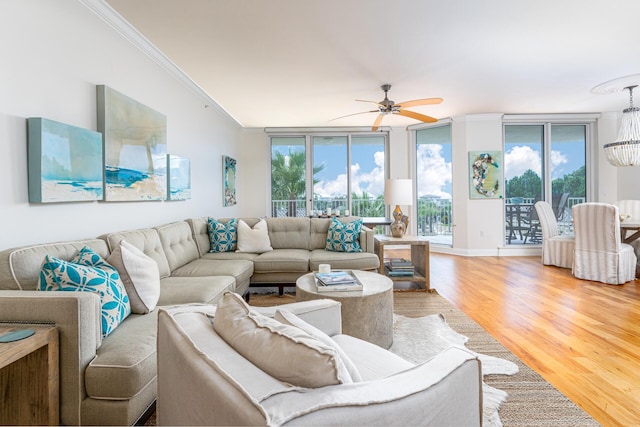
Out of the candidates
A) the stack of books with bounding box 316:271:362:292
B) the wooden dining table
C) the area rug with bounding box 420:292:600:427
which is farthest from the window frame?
the area rug with bounding box 420:292:600:427

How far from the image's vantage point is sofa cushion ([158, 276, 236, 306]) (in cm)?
215

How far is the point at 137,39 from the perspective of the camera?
2.93m

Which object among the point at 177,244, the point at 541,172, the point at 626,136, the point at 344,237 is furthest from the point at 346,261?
the point at 541,172

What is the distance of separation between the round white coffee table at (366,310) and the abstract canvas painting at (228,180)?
3.63 metres

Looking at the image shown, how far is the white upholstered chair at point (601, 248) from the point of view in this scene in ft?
13.4

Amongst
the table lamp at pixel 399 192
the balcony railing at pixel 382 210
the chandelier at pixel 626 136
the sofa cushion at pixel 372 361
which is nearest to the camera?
the sofa cushion at pixel 372 361

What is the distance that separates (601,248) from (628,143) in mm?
1515

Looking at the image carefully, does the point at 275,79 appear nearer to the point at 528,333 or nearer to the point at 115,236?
the point at 115,236

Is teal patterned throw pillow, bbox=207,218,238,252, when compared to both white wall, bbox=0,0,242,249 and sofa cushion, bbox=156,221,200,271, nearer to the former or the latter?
sofa cushion, bbox=156,221,200,271

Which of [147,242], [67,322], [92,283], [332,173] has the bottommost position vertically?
[67,322]

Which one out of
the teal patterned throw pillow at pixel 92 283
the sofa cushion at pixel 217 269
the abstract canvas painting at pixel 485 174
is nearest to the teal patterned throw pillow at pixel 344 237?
the sofa cushion at pixel 217 269

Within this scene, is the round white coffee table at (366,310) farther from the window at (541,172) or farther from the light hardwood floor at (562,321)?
the window at (541,172)

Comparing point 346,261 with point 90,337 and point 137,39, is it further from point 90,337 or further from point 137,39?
point 137,39

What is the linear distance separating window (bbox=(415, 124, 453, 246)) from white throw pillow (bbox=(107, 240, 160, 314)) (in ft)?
18.7
